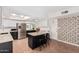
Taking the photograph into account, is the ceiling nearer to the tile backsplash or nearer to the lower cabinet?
the tile backsplash

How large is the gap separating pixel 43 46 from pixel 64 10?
862 mm

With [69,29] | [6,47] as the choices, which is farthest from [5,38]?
[69,29]

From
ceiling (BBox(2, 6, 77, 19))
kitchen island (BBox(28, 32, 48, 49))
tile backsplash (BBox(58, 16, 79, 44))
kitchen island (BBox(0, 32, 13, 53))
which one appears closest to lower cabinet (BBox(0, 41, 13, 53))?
kitchen island (BBox(0, 32, 13, 53))

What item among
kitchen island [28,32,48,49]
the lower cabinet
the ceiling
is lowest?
the lower cabinet

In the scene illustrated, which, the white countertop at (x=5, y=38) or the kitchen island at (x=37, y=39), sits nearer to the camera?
the white countertop at (x=5, y=38)

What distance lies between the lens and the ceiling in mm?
1757

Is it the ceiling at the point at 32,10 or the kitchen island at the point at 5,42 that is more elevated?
the ceiling at the point at 32,10

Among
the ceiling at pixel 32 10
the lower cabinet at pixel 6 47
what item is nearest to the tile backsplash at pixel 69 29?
the ceiling at pixel 32 10

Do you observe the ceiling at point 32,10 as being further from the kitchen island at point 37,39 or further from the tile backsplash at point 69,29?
the kitchen island at point 37,39

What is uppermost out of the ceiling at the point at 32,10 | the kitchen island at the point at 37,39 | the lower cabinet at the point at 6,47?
the ceiling at the point at 32,10

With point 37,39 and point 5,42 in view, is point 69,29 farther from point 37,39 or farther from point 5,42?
point 5,42

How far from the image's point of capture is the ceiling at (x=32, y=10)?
1757 millimetres
